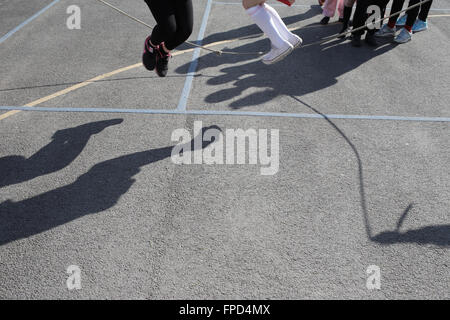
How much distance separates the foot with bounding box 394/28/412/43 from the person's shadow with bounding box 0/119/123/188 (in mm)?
5746

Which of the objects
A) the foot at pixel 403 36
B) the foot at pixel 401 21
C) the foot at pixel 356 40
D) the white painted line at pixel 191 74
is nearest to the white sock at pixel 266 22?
the white painted line at pixel 191 74

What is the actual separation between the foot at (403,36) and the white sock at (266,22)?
12.7 ft

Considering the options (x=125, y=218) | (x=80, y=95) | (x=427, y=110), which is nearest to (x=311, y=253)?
(x=125, y=218)

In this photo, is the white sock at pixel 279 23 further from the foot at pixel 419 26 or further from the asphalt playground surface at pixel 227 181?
the foot at pixel 419 26

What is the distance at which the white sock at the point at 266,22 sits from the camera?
4.13 m

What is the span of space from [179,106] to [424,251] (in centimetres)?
347

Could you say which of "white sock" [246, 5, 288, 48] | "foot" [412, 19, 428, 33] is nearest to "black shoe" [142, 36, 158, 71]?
"white sock" [246, 5, 288, 48]

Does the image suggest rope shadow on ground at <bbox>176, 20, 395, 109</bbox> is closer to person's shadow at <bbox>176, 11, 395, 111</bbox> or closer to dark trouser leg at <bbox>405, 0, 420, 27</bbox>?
person's shadow at <bbox>176, 11, 395, 111</bbox>

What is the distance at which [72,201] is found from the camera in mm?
3619

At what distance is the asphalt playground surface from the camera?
2990mm

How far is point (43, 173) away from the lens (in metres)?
3.96

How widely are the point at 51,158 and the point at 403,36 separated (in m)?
6.61

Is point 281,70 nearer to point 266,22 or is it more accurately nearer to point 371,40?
point 266,22
